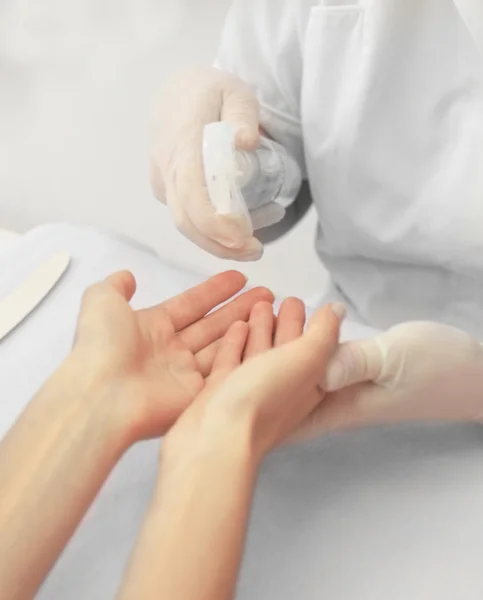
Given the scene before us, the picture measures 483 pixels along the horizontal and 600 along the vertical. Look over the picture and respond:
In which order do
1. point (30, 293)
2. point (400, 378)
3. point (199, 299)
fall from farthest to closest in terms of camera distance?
point (30, 293)
point (199, 299)
point (400, 378)

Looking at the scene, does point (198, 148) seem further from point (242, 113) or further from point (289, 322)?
point (289, 322)

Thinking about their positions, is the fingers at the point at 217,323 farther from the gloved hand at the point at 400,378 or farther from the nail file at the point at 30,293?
the nail file at the point at 30,293

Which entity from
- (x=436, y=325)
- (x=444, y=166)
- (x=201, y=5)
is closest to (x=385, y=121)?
(x=444, y=166)

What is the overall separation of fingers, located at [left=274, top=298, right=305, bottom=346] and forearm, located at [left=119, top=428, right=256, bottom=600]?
13 cm

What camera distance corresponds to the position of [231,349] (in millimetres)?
472

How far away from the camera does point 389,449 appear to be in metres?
0.49

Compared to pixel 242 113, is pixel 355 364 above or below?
below

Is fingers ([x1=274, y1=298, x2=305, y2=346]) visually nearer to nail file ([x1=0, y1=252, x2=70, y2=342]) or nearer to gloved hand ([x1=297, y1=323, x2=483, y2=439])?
gloved hand ([x1=297, y1=323, x2=483, y2=439])

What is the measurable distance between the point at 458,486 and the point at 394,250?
0.65 ft

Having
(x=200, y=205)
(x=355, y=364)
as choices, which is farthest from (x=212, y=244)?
(x=355, y=364)

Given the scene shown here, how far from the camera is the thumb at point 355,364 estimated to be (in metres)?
0.42

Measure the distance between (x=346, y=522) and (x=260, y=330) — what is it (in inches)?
5.7

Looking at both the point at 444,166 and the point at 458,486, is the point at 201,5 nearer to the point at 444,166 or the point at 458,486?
the point at 444,166

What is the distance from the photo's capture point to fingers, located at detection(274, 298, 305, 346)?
0.48m
